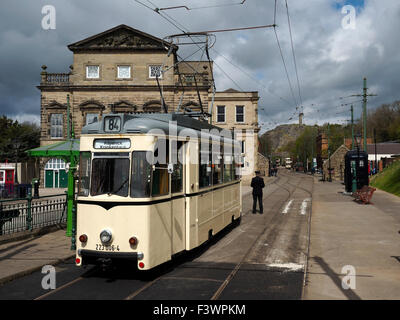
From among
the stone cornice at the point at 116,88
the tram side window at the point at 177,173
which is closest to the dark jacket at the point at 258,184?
the tram side window at the point at 177,173

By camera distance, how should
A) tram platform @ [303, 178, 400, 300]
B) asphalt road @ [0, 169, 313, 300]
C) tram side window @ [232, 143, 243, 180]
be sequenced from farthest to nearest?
tram side window @ [232, 143, 243, 180] → tram platform @ [303, 178, 400, 300] → asphalt road @ [0, 169, 313, 300]

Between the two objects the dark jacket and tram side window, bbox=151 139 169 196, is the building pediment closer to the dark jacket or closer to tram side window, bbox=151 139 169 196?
the dark jacket

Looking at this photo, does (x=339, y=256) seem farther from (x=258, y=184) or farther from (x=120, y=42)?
(x=120, y=42)

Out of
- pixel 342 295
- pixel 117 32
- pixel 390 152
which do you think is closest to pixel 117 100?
pixel 117 32

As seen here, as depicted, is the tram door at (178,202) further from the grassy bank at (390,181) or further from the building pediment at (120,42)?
the building pediment at (120,42)

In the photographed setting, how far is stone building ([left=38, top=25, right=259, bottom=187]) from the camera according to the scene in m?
39.7

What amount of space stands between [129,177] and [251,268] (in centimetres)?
333

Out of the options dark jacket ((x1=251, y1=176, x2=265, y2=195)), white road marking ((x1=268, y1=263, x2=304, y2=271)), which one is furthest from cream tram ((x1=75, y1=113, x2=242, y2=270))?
dark jacket ((x1=251, y1=176, x2=265, y2=195))

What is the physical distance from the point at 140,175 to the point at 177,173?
126 cm

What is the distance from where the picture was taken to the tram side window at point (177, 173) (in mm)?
8281

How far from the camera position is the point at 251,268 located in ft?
28.0

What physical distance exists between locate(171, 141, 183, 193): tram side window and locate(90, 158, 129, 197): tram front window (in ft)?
3.90
